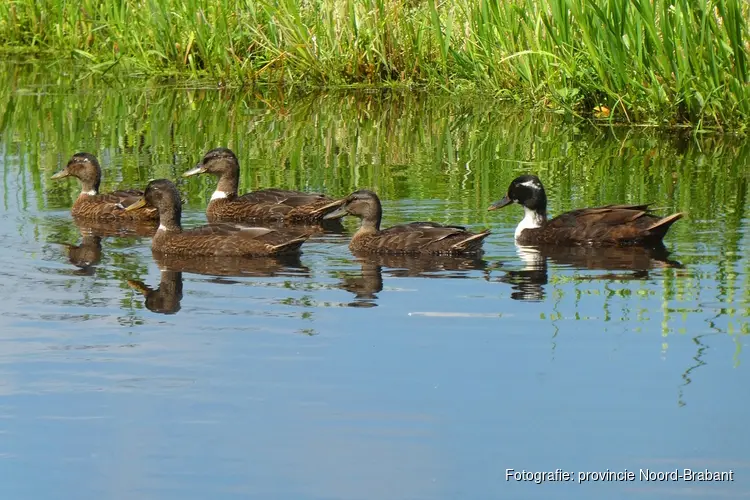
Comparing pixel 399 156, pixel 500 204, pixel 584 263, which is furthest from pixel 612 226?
pixel 399 156

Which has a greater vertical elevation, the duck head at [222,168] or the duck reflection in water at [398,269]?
the duck head at [222,168]

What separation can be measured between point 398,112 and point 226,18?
3315mm

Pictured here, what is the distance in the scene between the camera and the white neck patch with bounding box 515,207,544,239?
440 inches

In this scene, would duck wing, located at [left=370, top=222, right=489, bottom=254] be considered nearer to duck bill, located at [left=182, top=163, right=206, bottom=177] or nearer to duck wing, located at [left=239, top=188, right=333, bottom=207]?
duck wing, located at [left=239, top=188, right=333, bottom=207]

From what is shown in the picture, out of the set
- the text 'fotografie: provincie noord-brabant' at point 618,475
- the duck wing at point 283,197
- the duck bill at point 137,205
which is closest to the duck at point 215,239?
the duck bill at point 137,205

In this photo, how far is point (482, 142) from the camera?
1600cm

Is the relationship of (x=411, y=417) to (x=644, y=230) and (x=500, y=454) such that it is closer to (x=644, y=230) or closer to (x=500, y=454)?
(x=500, y=454)

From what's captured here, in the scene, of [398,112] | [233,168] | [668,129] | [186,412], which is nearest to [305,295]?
[186,412]

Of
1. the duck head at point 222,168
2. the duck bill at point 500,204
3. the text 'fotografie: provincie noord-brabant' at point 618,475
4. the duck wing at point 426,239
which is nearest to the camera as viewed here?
the text 'fotografie: provincie noord-brabant' at point 618,475

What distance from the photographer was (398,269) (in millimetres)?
10156

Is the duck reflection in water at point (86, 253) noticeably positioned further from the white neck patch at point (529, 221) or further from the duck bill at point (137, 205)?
the white neck patch at point (529, 221)

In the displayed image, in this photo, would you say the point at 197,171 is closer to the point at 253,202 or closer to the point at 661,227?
the point at 253,202

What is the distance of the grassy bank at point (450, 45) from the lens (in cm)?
1463

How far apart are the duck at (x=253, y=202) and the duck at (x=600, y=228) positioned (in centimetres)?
160
